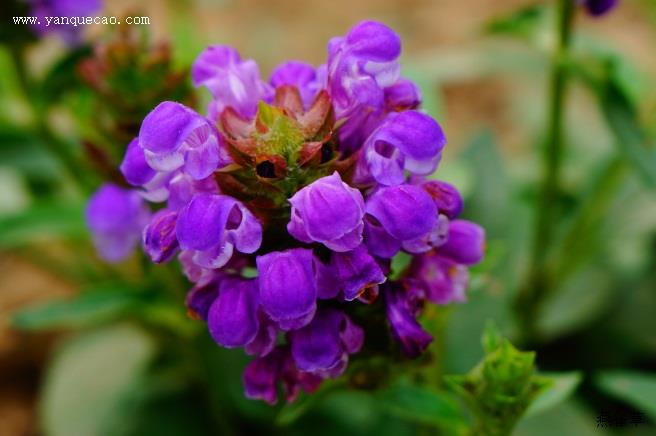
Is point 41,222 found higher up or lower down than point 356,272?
lower down

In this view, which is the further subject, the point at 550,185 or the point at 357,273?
the point at 550,185

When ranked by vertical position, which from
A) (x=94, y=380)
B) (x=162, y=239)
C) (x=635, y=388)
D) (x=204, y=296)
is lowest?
(x=94, y=380)

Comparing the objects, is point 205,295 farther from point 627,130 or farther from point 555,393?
point 627,130

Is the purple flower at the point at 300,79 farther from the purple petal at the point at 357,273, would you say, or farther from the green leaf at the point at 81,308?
the green leaf at the point at 81,308

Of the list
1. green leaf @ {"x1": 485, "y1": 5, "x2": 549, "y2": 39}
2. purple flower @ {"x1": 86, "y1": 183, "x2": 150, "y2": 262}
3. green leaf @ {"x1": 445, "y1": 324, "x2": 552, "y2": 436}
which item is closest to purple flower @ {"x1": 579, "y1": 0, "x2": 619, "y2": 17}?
green leaf @ {"x1": 485, "y1": 5, "x2": 549, "y2": 39}

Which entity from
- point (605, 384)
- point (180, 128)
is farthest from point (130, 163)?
point (605, 384)

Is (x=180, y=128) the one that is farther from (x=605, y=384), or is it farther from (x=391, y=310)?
(x=605, y=384)

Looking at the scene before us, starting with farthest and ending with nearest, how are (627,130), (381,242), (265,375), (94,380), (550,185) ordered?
(94,380), (550,185), (627,130), (265,375), (381,242)

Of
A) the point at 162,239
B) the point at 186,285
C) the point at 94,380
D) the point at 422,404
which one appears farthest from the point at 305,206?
the point at 94,380

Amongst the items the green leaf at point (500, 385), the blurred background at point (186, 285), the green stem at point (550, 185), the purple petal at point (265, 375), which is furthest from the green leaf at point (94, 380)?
the green leaf at point (500, 385)
